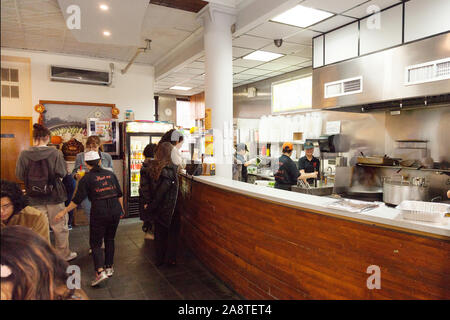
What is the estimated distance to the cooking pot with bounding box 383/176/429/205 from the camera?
379cm

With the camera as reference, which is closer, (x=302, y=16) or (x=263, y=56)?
(x=302, y=16)

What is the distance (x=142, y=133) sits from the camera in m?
6.27

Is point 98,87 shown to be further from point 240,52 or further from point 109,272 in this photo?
point 109,272

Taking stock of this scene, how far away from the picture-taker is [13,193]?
1143 mm

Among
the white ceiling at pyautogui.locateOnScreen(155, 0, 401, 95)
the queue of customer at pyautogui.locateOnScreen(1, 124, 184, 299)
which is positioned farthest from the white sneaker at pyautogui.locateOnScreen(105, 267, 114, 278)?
the white ceiling at pyautogui.locateOnScreen(155, 0, 401, 95)

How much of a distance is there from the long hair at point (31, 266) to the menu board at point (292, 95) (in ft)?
19.0

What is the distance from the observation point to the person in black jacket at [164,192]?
3.55 metres

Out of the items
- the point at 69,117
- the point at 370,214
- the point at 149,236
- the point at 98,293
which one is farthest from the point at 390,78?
the point at 69,117

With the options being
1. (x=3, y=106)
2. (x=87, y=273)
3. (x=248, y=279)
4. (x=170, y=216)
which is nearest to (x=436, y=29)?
(x=248, y=279)

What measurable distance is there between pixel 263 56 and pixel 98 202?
392 cm

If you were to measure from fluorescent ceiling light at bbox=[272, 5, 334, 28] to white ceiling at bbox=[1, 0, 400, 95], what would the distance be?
0.33 ft

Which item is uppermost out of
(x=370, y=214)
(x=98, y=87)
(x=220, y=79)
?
(x=98, y=87)

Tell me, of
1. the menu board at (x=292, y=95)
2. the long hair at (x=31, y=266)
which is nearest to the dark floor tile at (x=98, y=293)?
the long hair at (x=31, y=266)
